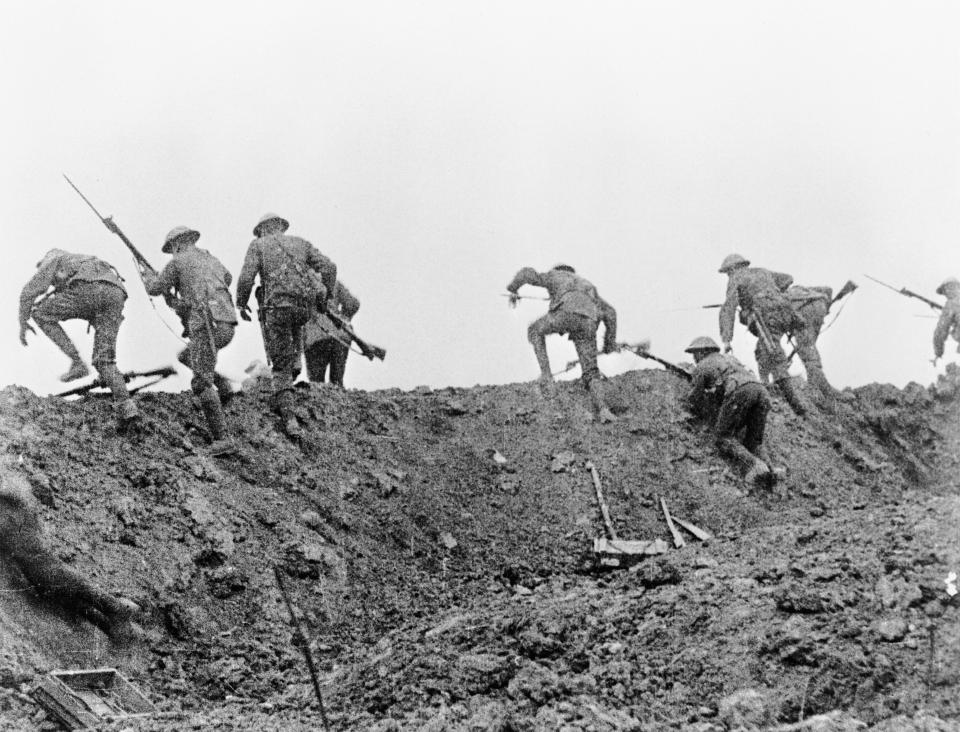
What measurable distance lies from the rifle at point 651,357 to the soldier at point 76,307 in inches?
250

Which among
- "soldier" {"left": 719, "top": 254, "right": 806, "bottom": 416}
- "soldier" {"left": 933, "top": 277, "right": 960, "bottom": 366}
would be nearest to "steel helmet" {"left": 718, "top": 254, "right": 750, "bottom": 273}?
"soldier" {"left": 719, "top": 254, "right": 806, "bottom": 416}

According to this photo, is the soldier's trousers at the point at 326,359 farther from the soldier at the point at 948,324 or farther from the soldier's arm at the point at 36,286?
the soldier at the point at 948,324

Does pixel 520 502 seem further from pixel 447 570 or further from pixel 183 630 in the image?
pixel 183 630

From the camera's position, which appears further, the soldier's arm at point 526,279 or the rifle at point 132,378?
the soldier's arm at point 526,279

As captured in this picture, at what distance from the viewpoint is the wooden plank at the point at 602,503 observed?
9.01m

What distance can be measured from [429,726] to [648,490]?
17.4ft

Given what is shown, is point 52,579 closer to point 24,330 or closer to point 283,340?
point 24,330

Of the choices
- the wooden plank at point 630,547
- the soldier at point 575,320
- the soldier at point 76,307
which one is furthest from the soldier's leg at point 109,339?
the soldier at point 575,320

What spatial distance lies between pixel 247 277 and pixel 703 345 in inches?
205

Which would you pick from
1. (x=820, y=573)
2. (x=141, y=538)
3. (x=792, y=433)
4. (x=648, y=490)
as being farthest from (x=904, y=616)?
(x=792, y=433)

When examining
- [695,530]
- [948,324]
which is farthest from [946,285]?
[695,530]

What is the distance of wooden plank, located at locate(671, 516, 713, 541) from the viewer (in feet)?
29.9

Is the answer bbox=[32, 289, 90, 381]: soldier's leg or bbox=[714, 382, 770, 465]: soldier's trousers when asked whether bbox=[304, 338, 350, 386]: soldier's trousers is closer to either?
bbox=[32, 289, 90, 381]: soldier's leg

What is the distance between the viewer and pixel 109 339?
862cm
